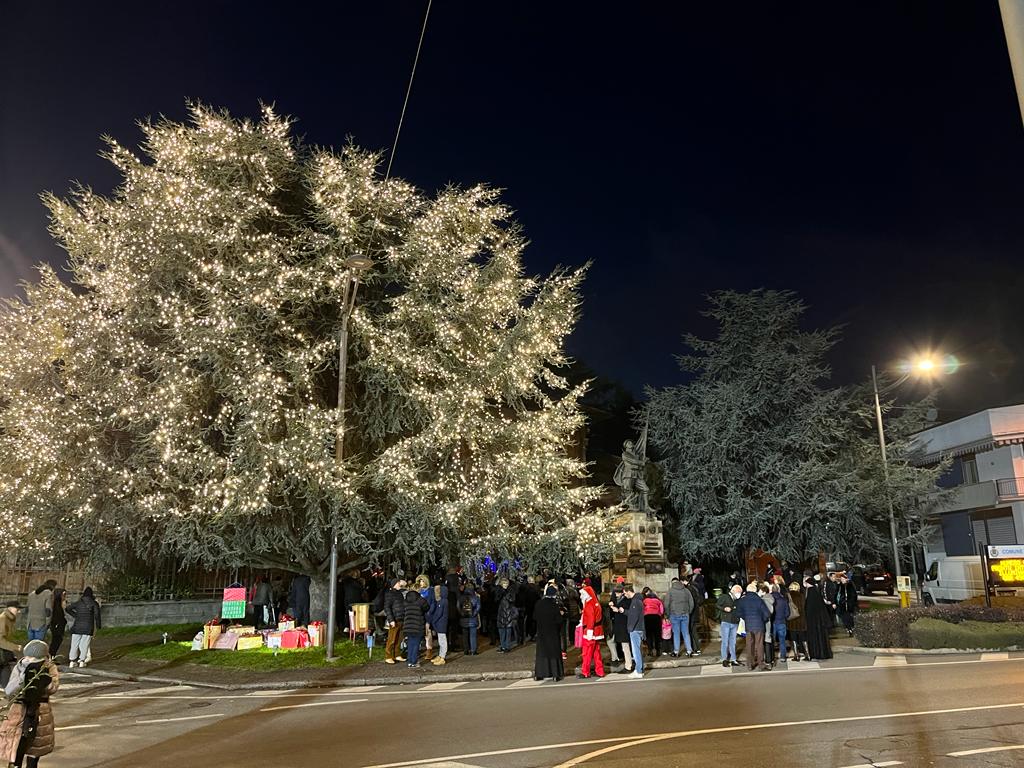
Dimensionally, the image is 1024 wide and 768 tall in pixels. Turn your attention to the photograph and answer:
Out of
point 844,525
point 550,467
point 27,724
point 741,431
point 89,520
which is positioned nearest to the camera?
point 27,724

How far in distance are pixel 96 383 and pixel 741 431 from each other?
2280cm

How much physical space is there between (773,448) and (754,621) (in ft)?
54.3

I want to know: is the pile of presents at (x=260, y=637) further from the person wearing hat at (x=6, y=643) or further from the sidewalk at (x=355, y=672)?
the person wearing hat at (x=6, y=643)

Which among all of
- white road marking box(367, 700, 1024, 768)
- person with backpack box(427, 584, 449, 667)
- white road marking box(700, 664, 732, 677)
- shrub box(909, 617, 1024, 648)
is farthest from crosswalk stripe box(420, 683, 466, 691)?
shrub box(909, 617, 1024, 648)

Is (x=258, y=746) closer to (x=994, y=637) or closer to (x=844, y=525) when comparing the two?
(x=994, y=637)

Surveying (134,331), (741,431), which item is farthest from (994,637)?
(134,331)

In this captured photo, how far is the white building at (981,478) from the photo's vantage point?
33.7 metres

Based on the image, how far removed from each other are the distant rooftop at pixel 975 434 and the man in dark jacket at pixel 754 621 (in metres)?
22.3

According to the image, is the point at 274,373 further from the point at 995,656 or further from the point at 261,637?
the point at 995,656

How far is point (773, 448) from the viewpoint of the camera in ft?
94.9

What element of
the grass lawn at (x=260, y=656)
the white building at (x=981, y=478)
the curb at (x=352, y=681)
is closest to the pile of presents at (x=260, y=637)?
the grass lawn at (x=260, y=656)

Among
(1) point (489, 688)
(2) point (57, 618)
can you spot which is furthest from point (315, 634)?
(1) point (489, 688)

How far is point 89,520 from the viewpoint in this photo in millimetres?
15688

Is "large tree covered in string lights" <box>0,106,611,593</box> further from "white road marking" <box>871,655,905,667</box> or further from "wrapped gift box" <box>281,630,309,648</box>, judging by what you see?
"white road marking" <box>871,655,905,667</box>
